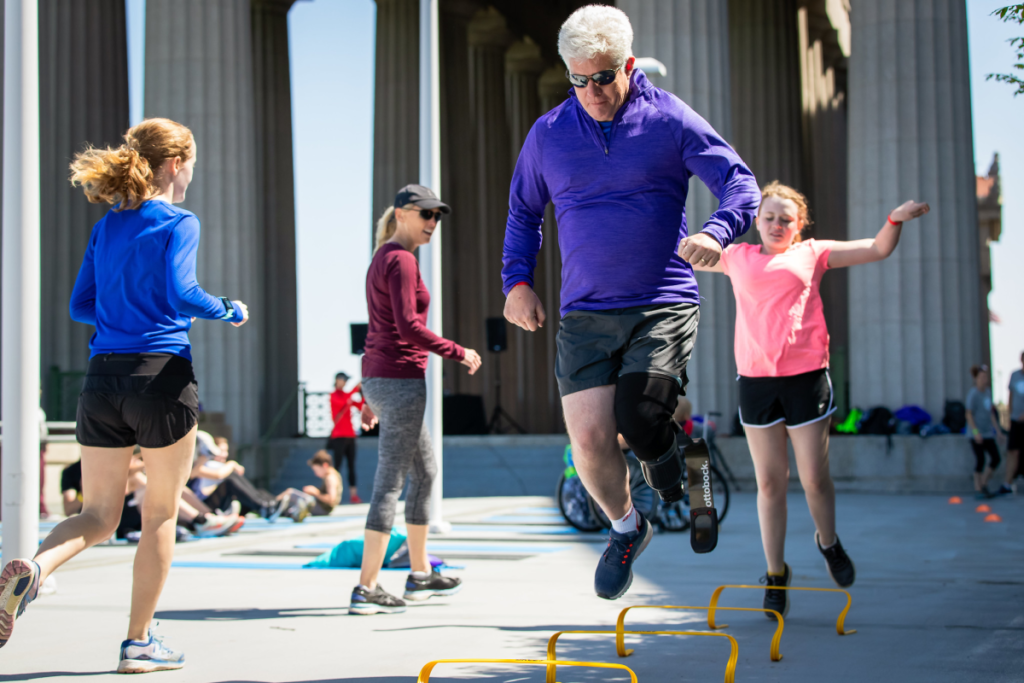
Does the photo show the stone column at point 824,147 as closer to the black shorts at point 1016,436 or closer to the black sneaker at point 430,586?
the black shorts at point 1016,436

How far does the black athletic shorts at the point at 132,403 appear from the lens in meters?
4.09

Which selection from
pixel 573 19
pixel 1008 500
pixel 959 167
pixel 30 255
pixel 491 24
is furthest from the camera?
pixel 491 24

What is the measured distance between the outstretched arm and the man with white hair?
4.64 feet

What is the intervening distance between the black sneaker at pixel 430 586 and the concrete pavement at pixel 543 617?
0.28 ft

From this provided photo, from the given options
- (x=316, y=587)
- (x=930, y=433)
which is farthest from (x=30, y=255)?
(x=930, y=433)

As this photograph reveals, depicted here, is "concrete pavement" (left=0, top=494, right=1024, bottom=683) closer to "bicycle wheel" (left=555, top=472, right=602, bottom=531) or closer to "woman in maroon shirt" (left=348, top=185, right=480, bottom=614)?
"woman in maroon shirt" (left=348, top=185, right=480, bottom=614)

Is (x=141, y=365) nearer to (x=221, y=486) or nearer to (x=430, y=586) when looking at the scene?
(x=430, y=586)

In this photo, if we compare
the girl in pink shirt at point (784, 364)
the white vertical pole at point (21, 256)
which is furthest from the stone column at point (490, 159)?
the girl in pink shirt at point (784, 364)

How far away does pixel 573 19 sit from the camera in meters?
3.83

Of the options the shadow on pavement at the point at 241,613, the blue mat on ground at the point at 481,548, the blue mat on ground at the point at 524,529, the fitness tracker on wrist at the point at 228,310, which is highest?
the fitness tracker on wrist at the point at 228,310

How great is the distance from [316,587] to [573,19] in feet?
15.2

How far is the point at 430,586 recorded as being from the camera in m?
6.30

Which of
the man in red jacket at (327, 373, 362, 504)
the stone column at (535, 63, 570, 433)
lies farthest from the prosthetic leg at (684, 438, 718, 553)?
the stone column at (535, 63, 570, 433)

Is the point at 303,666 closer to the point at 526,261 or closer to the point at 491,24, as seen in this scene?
the point at 526,261
